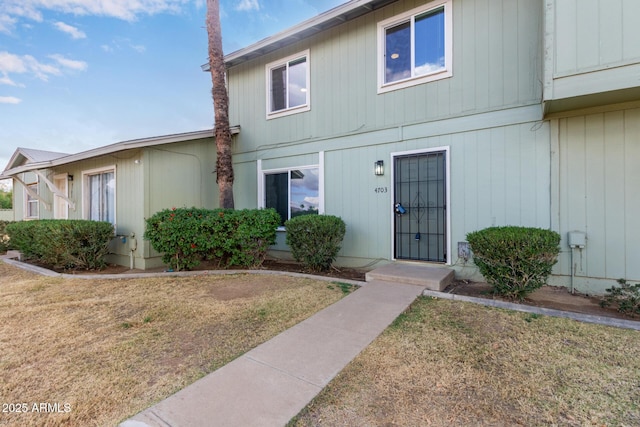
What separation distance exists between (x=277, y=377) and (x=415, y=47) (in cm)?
619

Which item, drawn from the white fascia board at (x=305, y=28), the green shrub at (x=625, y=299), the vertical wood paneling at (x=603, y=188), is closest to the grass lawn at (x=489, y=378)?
the green shrub at (x=625, y=299)

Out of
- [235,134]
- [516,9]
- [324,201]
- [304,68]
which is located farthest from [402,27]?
[235,134]

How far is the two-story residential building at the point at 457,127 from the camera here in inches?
158

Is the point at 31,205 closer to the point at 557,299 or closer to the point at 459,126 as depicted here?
the point at 459,126

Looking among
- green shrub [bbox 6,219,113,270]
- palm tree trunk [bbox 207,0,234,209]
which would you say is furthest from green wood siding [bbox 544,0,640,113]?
green shrub [bbox 6,219,113,270]

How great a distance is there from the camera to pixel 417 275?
196 inches

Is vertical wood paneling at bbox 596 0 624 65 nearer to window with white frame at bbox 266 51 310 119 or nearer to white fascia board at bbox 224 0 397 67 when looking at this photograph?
white fascia board at bbox 224 0 397 67

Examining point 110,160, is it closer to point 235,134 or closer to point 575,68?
point 235,134

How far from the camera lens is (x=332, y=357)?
8.91ft

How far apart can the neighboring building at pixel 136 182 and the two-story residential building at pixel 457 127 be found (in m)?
1.76

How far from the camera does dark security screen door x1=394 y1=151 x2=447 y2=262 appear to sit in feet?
18.5

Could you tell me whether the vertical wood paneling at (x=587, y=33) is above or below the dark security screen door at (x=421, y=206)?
above

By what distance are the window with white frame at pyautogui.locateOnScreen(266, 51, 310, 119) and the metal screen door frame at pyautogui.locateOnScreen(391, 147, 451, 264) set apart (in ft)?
10.0

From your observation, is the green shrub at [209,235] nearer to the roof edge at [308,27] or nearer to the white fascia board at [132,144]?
the white fascia board at [132,144]
